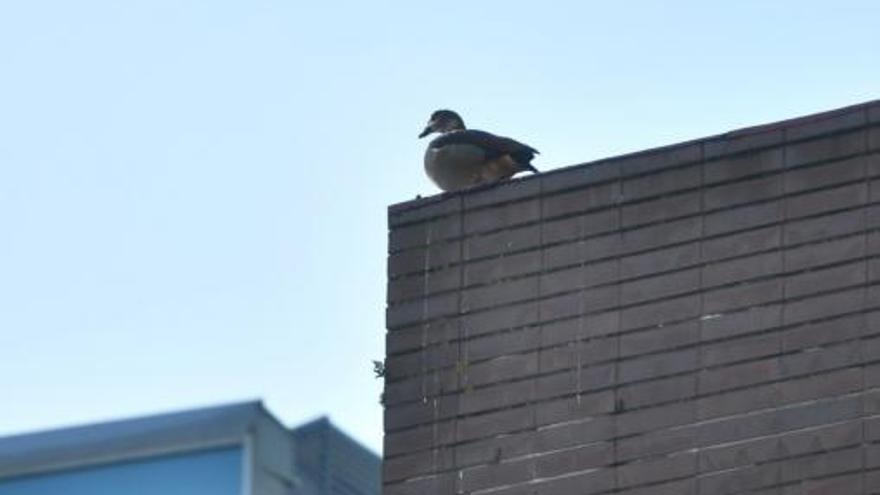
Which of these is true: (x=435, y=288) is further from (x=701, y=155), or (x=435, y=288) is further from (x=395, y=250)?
(x=701, y=155)

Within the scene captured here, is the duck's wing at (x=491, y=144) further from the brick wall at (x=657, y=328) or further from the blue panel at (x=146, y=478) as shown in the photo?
the blue panel at (x=146, y=478)

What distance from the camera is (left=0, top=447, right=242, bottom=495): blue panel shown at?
1647cm

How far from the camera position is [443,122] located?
78.5 feet

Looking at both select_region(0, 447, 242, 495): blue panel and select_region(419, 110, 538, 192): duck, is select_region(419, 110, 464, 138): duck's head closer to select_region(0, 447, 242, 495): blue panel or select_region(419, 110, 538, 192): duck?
select_region(419, 110, 538, 192): duck

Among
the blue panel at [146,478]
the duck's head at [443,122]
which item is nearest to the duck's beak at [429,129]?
the duck's head at [443,122]

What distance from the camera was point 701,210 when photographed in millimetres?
18812

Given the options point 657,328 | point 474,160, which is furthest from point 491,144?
point 657,328

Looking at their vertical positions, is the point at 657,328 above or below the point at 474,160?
below

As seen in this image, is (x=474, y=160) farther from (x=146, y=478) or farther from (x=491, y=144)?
(x=146, y=478)

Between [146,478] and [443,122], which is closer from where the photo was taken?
[146,478]

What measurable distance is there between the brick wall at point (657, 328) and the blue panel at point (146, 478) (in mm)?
2353

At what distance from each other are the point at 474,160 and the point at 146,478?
4.98 metres

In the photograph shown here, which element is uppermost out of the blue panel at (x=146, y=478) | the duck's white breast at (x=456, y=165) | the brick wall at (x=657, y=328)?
the duck's white breast at (x=456, y=165)

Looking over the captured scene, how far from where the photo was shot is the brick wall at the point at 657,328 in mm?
18031
